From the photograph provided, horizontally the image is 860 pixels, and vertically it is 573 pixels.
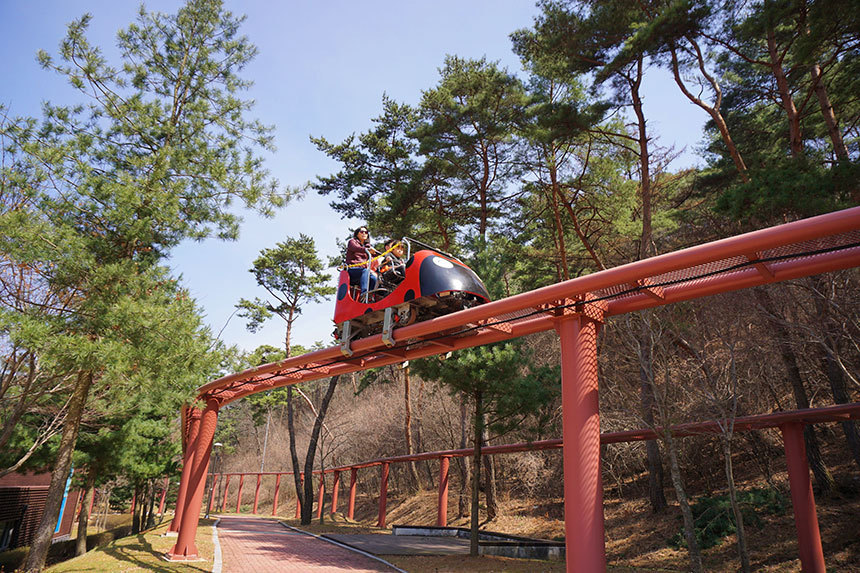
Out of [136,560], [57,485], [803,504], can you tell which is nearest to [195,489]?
[136,560]

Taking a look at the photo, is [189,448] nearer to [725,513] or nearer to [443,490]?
[443,490]

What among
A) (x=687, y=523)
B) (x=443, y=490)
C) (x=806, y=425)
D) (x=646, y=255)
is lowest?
(x=443, y=490)

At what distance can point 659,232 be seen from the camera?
1872cm

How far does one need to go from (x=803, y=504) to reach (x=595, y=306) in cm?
650

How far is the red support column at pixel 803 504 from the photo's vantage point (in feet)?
29.4

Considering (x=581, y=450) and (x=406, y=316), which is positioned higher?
(x=406, y=316)

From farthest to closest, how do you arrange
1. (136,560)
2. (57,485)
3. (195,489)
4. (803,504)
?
(195,489) < (136,560) < (803,504) < (57,485)

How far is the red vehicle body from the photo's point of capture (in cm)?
742

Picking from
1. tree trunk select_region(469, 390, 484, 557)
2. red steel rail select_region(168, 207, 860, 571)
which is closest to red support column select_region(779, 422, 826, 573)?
red steel rail select_region(168, 207, 860, 571)

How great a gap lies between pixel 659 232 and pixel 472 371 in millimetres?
10325

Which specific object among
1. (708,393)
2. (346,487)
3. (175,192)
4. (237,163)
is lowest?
(346,487)

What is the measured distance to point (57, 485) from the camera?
9.18 metres

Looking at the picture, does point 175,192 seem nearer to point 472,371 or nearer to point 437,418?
point 472,371

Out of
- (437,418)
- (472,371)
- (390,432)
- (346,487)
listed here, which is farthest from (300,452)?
(472,371)
